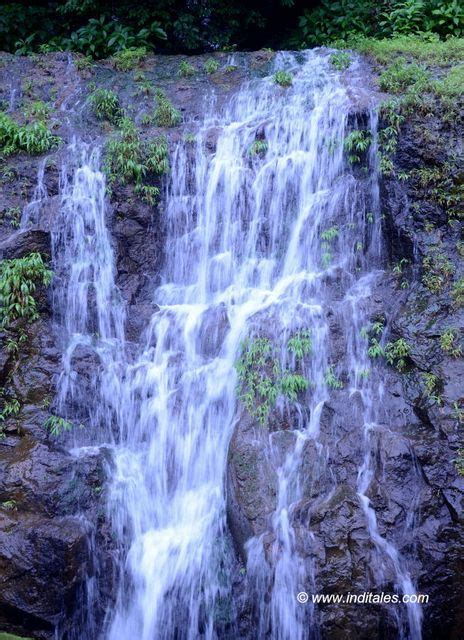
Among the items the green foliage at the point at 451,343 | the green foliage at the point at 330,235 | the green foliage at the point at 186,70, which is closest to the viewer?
the green foliage at the point at 451,343

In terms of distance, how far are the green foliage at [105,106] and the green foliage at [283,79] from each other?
10.5ft

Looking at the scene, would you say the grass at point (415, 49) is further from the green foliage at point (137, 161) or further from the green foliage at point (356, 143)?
the green foliage at point (137, 161)

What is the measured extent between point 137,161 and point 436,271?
5.53 metres

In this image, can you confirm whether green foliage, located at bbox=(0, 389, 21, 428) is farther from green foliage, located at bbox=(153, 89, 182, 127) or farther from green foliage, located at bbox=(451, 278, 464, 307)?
green foliage, located at bbox=(451, 278, 464, 307)

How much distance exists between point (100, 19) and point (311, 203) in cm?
781

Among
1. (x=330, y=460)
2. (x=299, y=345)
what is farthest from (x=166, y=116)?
(x=330, y=460)

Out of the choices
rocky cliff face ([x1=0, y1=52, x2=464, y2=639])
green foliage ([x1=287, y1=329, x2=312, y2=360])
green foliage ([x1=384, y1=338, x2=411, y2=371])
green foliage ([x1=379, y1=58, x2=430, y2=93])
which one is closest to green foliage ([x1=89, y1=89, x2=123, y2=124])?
rocky cliff face ([x1=0, y1=52, x2=464, y2=639])

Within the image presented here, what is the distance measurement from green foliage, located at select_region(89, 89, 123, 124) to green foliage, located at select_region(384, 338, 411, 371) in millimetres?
Answer: 7115

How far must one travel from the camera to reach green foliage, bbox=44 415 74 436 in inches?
324

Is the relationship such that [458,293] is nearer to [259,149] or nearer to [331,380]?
[331,380]

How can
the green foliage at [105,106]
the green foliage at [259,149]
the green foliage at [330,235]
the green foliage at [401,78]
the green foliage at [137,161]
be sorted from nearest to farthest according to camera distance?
the green foliage at [330,235] < the green foliage at [137,161] < the green foliage at [259,149] < the green foliage at [401,78] < the green foliage at [105,106]

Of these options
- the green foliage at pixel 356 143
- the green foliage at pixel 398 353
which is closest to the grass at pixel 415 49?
the green foliage at pixel 356 143

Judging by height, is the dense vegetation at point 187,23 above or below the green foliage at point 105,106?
above

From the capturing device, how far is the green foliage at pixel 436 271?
347 inches
